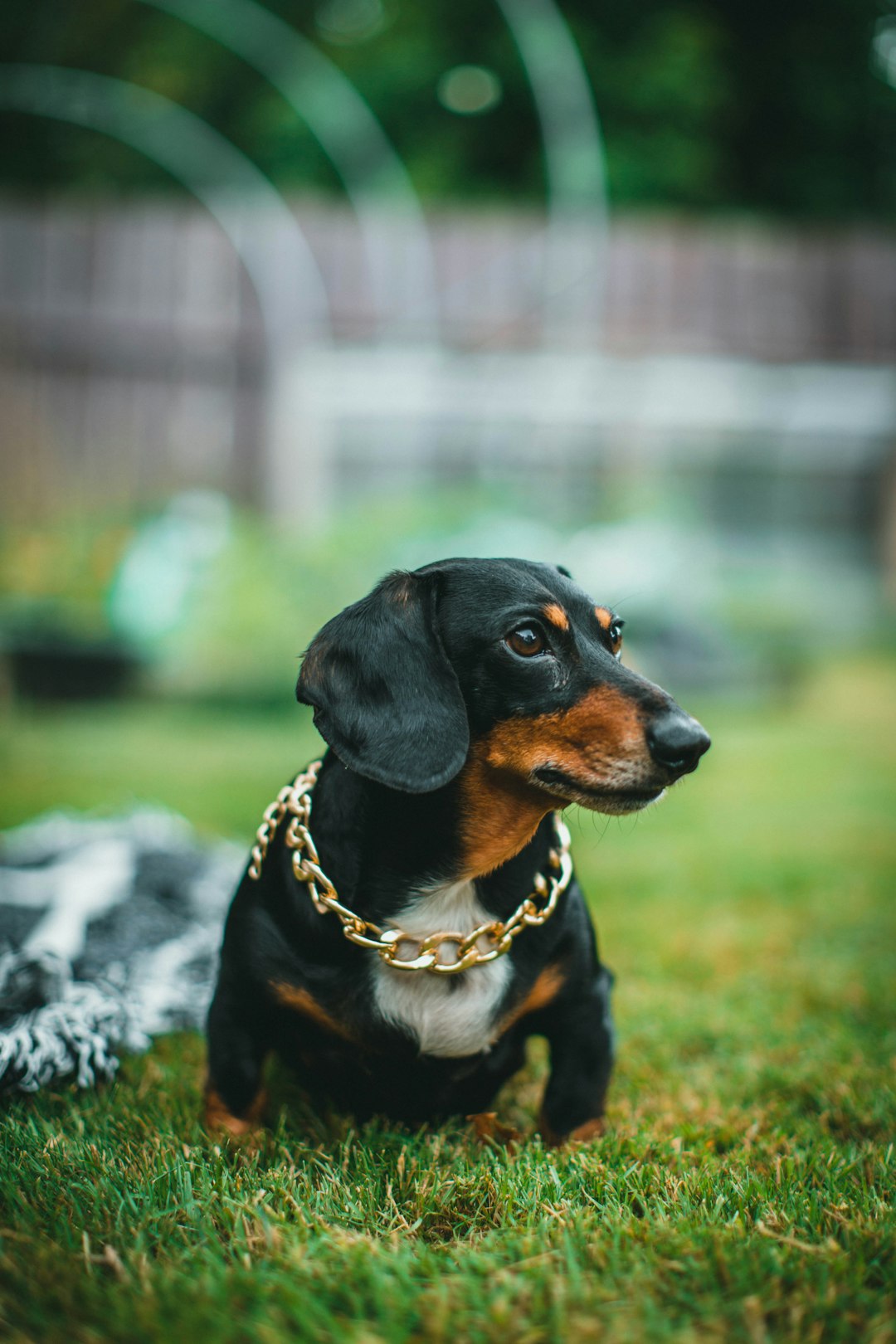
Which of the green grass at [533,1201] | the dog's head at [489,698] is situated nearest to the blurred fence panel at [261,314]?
the green grass at [533,1201]

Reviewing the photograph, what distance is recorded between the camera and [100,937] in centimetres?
274

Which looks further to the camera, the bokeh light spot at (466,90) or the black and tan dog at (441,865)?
the bokeh light spot at (466,90)

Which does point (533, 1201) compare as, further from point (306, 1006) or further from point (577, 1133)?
point (306, 1006)

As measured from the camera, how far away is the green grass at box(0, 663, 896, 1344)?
4.07 feet

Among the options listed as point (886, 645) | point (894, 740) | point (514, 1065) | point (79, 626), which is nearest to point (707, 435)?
point (886, 645)

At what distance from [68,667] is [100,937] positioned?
188 inches

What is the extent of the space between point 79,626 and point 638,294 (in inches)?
235

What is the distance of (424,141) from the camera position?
13016 mm

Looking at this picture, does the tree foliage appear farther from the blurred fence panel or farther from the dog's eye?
the dog's eye

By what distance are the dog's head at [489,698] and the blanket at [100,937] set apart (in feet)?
2.89

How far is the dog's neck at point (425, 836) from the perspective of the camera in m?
1.76

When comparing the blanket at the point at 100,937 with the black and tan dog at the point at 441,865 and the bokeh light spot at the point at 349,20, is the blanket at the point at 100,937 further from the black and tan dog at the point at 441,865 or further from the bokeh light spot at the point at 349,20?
the bokeh light spot at the point at 349,20

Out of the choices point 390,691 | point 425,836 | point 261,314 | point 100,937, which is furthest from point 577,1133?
point 261,314

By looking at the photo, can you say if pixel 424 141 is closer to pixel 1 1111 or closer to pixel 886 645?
pixel 886 645
